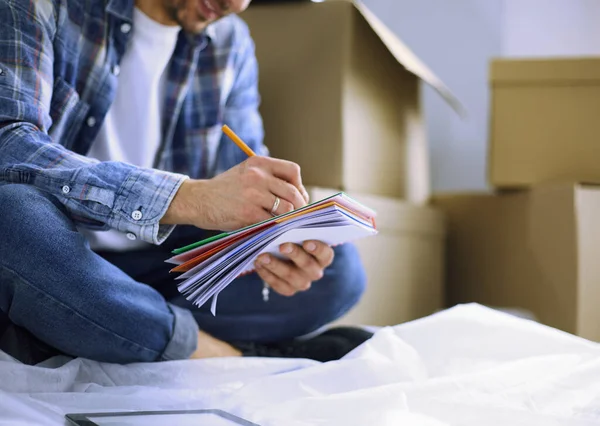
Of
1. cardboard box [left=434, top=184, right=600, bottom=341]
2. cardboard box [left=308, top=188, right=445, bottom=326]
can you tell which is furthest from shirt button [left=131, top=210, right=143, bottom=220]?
cardboard box [left=434, top=184, right=600, bottom=341]

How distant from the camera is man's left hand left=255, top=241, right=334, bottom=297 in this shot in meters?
0.75

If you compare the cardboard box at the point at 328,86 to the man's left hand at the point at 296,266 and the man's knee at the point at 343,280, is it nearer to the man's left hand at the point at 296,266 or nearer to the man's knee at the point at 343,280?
the man's knee at the point at 343,280

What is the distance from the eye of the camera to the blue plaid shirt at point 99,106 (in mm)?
678

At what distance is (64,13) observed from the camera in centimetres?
80

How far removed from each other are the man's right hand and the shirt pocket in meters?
0.21

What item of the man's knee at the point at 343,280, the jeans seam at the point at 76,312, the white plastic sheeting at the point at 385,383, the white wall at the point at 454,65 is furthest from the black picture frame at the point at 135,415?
the white wall at the point at 454,65

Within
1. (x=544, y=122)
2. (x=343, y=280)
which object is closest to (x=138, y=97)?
(x=343, y=280)

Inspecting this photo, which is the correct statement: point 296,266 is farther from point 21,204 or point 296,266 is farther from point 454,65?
point 454,65

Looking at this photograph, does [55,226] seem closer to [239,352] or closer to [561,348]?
[239,352]

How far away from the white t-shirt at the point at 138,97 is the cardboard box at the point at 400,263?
0.26 m

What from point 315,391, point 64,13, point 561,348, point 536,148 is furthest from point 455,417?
point 536,148

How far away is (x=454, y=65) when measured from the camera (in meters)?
1.66

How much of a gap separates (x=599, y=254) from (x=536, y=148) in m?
0.22

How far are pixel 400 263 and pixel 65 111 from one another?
67 cm
